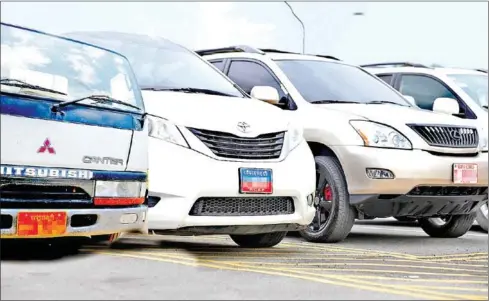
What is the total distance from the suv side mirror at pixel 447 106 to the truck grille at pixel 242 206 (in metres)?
2.83

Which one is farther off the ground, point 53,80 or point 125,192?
point 53,80

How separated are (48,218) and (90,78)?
981 millimetres

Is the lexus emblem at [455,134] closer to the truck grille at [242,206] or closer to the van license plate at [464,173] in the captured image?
the van license plate at [464,173]

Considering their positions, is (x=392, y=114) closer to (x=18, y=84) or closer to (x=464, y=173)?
(x=464, y=173)

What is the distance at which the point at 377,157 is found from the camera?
6555 mm

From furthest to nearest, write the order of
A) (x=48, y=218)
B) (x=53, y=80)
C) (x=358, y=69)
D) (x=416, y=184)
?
(x=358, y=69), (x=416, y=184), (x=53, y=80), (x=48, y=218)

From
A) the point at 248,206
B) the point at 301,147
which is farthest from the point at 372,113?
the point at 248,206

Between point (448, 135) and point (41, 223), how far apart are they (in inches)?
158

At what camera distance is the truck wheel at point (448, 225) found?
780cm

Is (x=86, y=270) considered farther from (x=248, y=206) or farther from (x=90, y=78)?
(x=248, y=206)

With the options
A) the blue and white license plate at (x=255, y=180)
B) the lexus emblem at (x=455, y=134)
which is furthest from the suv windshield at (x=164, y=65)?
the lexus emblem at (x=455, y=134)

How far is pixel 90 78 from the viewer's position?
4.68 m

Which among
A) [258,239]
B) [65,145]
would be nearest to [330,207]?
[258,239]

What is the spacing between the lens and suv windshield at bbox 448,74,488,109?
8.89m
